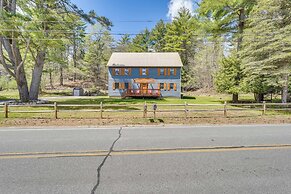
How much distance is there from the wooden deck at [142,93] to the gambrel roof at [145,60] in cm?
364

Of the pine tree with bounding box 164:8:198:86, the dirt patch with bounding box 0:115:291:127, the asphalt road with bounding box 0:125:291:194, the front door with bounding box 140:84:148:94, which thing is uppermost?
the pine tree with bounding box 164:8:198:86

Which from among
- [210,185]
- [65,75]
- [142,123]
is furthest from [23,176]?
[65,75]

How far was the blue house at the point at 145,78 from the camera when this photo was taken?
3061cm

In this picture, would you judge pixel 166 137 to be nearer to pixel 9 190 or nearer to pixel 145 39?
pixel 9 190

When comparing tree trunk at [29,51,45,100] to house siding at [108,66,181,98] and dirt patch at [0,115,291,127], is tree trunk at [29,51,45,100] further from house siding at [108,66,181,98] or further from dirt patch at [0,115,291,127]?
house siding at [108,66,181,98]

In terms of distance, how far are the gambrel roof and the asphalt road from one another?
24.2 meters

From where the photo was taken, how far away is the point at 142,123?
1012cm

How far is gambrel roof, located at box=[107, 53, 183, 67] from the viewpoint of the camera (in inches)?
1213

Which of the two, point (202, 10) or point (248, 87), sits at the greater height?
point (202, 10)

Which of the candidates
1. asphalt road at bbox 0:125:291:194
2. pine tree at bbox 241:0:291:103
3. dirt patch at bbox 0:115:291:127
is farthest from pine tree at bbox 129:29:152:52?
asphalt road at bbox 0:125:291:194

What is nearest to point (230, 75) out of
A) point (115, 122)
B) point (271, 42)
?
point (271, 42)

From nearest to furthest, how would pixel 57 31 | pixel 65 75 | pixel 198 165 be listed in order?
pixel 198 165
pixel 57 31
pixel 65 75

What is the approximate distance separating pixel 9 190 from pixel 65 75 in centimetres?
5501

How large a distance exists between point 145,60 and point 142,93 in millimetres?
5295
